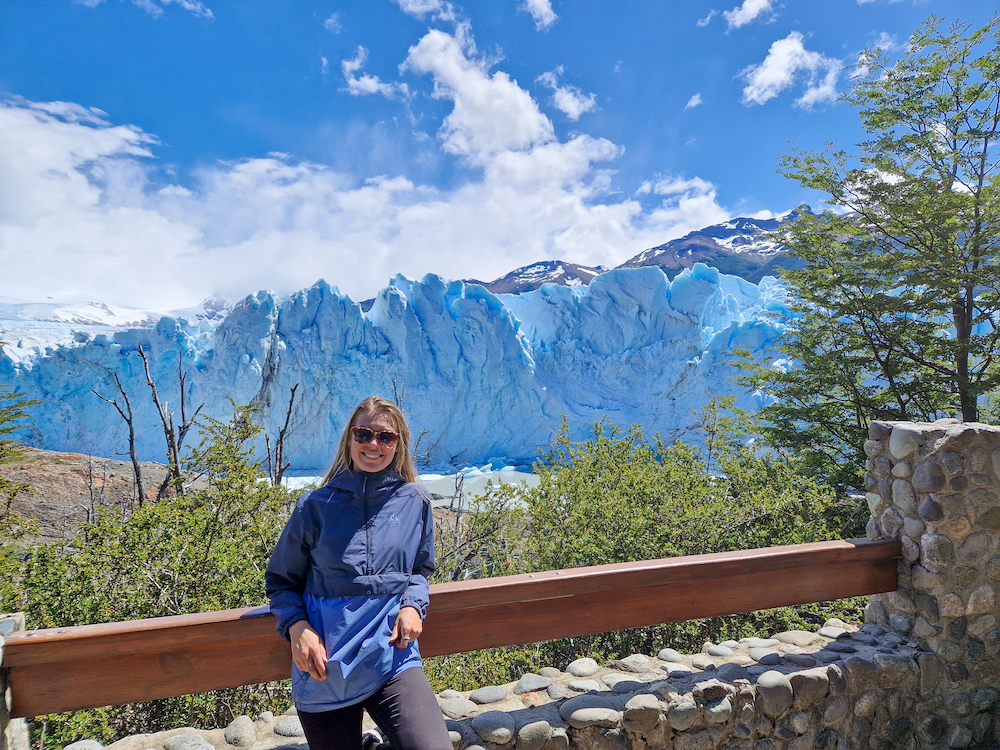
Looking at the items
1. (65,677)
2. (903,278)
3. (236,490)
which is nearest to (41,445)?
(236,490)

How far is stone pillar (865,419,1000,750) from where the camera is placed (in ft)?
6.49

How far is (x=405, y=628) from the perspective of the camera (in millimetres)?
1291

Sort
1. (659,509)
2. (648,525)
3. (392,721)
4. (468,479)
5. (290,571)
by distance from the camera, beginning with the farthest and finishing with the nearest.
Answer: (468,479) → (659,509) → (648,525) → (290,571) → (392,721)

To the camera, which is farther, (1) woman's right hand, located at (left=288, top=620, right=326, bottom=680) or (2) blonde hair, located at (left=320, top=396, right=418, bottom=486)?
(2) blonde hair, located at (left=320, top=396, right=418, bottom=486)

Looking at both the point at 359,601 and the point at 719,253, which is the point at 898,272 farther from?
the point at 719,253

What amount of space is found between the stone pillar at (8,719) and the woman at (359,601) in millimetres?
657

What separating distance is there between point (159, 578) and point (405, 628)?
1.97 metres

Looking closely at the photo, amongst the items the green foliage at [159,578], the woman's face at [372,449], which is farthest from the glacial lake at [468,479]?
the woman's face at [372,449]

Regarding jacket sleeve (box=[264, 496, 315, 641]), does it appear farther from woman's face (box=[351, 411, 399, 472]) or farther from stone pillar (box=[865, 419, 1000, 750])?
stone pillar (box=[865, 419, 1000, 750])

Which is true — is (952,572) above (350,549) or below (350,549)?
below

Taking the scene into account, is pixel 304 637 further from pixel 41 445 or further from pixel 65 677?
pixel 41 445

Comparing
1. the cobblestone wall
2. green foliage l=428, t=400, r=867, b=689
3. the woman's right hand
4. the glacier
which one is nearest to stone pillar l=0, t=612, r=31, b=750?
the cobblestone wall

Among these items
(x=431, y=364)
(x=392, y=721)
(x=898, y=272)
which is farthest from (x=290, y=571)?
(x=431, y=364)

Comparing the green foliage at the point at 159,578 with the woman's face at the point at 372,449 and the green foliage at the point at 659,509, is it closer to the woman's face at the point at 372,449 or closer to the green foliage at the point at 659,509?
the woman's face at the point at 372,449
